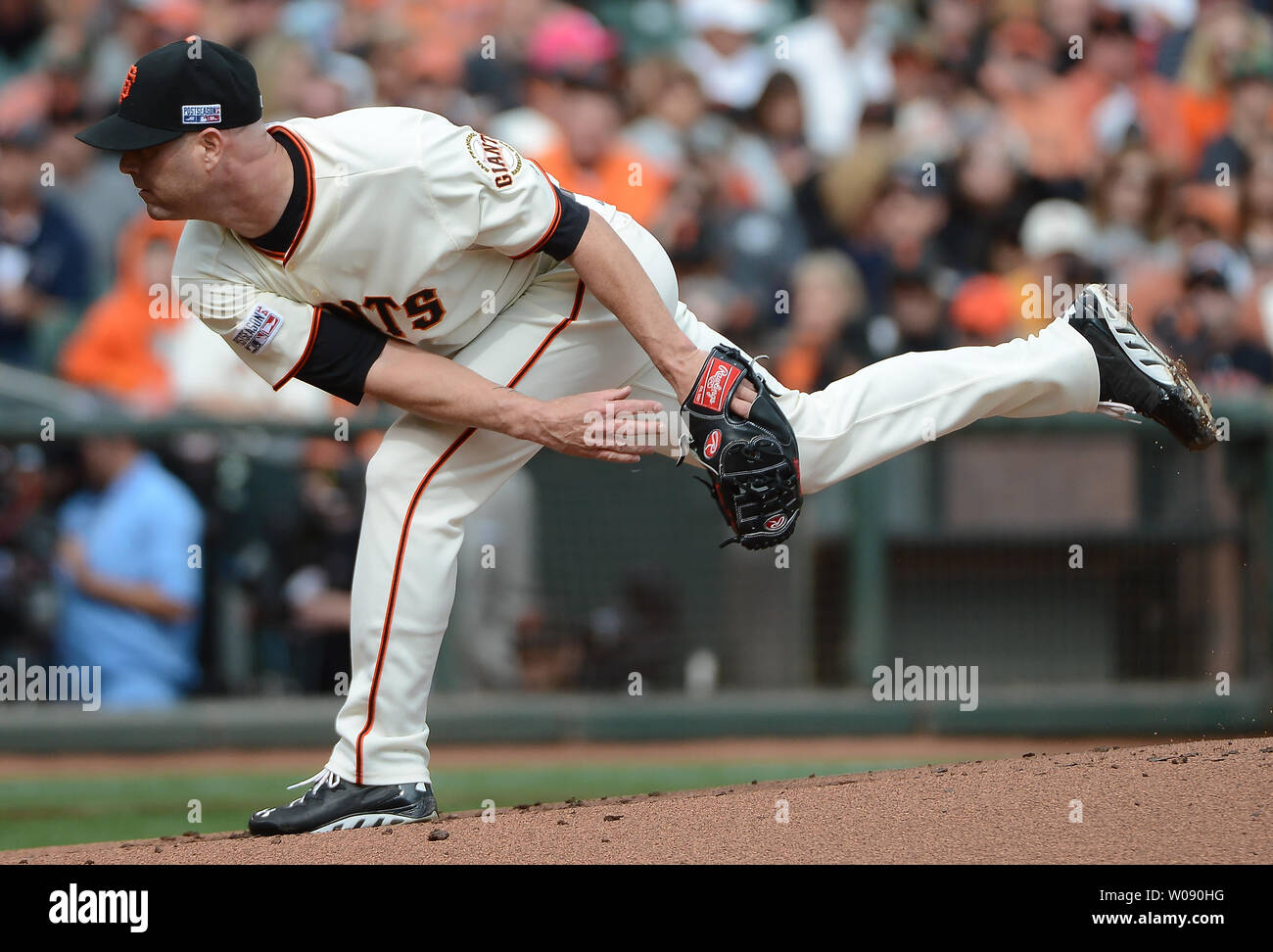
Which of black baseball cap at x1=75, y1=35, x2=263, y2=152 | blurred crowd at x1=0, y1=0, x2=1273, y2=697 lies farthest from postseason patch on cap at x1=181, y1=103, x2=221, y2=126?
blurred crowd at x1=0, y1=0, x2=1273, y2=697

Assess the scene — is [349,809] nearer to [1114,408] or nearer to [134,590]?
[1114,408]

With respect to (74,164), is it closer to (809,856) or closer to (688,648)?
(688,648)

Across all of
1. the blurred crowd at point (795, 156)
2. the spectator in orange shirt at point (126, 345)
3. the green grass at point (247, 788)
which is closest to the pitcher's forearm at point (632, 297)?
the green grass at point (247, 788)

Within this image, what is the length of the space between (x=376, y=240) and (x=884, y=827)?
1.68 m

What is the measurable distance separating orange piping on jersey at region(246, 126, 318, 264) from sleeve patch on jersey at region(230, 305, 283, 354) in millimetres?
119

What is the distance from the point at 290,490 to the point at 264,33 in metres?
3.39

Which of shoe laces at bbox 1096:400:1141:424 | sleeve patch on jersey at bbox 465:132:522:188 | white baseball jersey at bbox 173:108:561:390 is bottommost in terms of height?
shoe laces at bbox 1096:400:1141:424

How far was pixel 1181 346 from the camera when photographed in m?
7.27

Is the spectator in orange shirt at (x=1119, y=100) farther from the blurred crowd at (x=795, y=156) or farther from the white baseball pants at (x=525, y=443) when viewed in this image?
the white baseball pants at (x=525, y=443)

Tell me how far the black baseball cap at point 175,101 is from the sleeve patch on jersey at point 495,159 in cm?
49

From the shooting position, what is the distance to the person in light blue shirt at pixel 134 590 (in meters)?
6.63

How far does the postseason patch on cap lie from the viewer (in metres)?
3.40

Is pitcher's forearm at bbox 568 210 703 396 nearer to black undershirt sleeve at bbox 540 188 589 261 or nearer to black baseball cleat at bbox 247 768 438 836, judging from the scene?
black undershirt sleeve at bbox 540 188 589 261

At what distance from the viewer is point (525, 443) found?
12.9 ft
